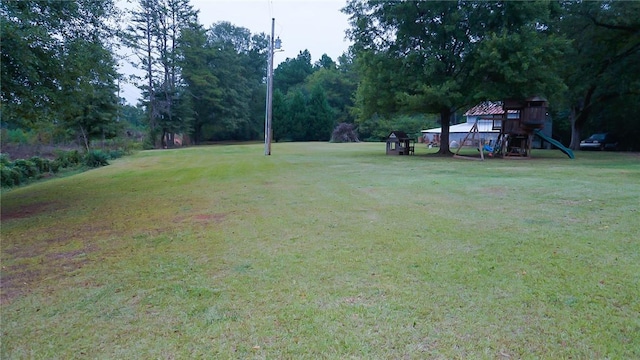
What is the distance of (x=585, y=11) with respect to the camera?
70.6 feet

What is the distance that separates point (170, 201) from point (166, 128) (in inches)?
1460

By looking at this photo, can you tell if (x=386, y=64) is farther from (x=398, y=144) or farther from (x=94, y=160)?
(x=94, y=160)

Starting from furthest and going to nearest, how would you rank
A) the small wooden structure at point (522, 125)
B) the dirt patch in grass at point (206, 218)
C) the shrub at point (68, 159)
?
the shrub at point (68, 159) < the small wooden structure at point (522, 125) < the dirt patch in grass at point (206, 218)

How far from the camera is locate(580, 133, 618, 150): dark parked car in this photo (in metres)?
29.2

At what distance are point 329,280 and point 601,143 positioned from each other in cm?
3312

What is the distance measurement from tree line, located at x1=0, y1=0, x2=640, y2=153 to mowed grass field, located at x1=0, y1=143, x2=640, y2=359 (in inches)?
118

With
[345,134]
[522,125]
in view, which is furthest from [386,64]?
[345,134]

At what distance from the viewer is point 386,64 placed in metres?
21.2

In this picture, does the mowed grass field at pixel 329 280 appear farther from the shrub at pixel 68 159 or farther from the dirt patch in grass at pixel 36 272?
the shrub at pixel 68 159

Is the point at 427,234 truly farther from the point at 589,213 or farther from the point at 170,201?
the point at 170,201

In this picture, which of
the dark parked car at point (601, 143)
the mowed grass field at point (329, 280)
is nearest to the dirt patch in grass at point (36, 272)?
the mowed grass field at point (329, 280)

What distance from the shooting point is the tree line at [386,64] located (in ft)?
25.2

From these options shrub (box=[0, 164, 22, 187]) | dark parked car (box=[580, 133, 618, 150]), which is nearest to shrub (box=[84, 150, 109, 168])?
shrub (box=[0, 164, 22, 187])

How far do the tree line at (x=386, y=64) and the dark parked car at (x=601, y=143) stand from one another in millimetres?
884
